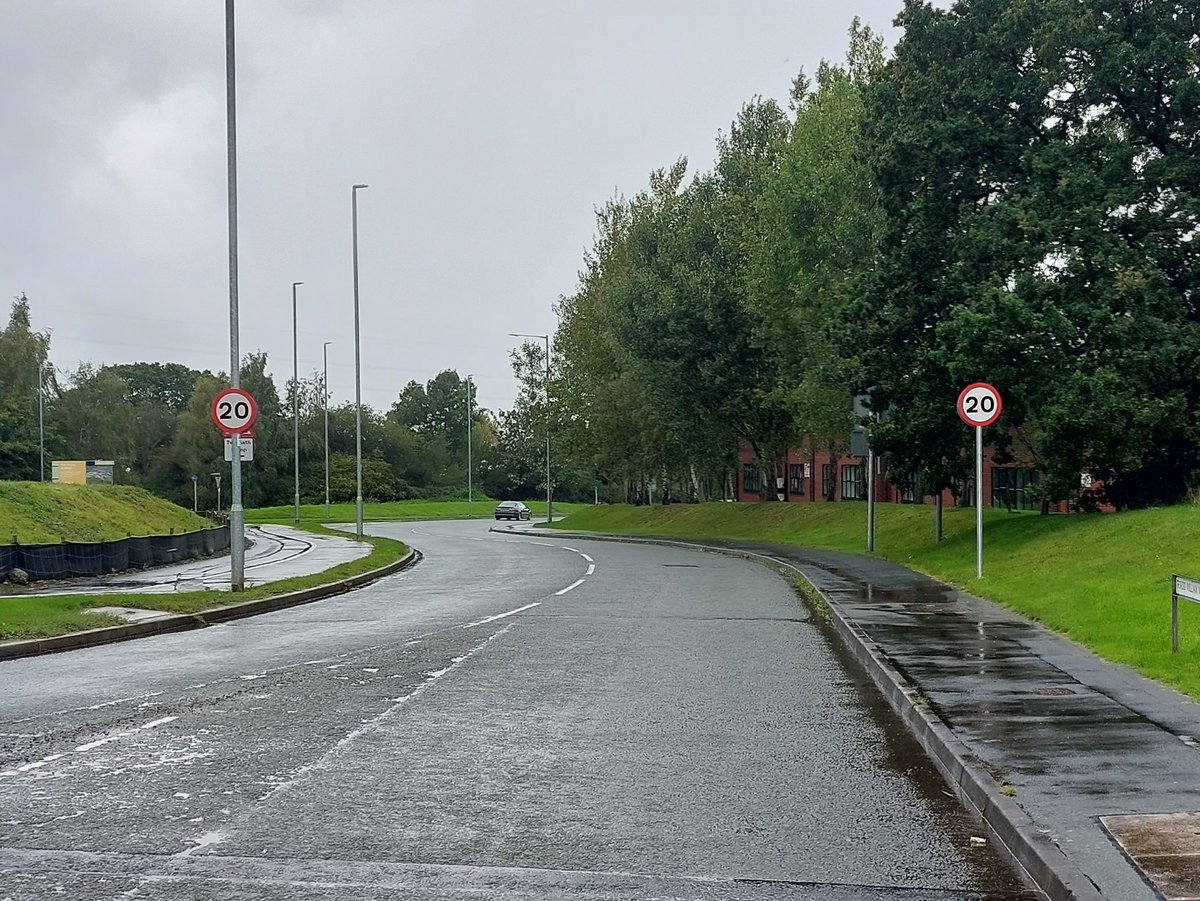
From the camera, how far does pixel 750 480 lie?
8488 cm

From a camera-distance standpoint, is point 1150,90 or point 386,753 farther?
point 1150,90

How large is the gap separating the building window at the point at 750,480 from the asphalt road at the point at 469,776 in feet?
221

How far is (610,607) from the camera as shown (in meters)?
21.1

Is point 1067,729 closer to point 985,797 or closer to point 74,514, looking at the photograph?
point 985,797

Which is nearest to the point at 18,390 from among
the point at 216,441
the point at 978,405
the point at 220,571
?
the point at 216,441

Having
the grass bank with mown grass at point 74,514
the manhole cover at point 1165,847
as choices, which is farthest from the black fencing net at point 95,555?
the manhole cover at point 1165,847

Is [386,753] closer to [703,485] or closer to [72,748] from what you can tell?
[72,748]

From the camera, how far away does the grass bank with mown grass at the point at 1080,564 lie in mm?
13828

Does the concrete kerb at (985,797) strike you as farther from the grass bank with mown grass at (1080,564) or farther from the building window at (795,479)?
the building window at (795,479)

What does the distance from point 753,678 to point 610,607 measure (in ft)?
27.0

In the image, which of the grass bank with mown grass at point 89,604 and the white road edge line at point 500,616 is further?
the white road edge line at point 500,616

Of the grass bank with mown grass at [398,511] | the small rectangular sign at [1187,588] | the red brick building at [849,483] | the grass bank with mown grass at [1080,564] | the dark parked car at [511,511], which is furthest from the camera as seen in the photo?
the grass bank with mown grass at [398,511]

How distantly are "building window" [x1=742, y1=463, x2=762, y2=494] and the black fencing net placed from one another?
1908 inches

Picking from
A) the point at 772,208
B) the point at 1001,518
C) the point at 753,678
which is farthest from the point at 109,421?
the point at 753,678
